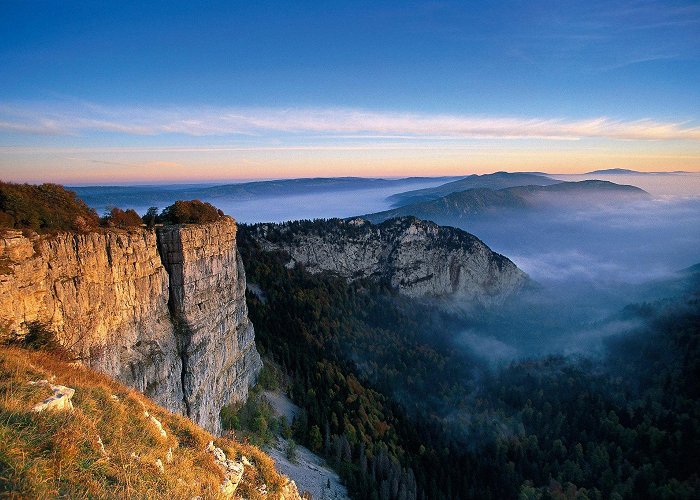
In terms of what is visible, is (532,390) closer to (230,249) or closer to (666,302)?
(666,302)

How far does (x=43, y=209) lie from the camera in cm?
2483

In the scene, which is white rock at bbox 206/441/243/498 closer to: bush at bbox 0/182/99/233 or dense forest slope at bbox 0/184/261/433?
dense forest slope at bbox 0/184/261/433

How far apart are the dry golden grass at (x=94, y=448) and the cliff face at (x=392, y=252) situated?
122 metres

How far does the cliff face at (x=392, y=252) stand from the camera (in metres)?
146

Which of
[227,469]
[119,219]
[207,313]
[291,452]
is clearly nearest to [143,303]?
[119,219]

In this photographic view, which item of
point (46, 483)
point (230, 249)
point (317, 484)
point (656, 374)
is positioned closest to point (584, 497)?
point (317, 484)

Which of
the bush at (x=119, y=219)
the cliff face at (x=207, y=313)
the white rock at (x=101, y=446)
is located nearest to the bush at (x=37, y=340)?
the white rock at (x=101, y=446)

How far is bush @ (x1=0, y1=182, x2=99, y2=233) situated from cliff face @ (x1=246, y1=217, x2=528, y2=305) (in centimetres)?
10716

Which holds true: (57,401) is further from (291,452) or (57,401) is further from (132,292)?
(291,452)

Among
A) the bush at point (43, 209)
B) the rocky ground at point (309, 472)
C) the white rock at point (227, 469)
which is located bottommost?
the rocky ground at point (309, 472)

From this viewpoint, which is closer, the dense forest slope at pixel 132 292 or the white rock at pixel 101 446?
the white rock at pixel 101 446

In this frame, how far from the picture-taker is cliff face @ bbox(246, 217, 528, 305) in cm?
14612

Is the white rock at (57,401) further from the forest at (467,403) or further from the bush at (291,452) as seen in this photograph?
the forest at (467,403)

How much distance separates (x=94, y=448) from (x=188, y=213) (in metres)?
36.5
